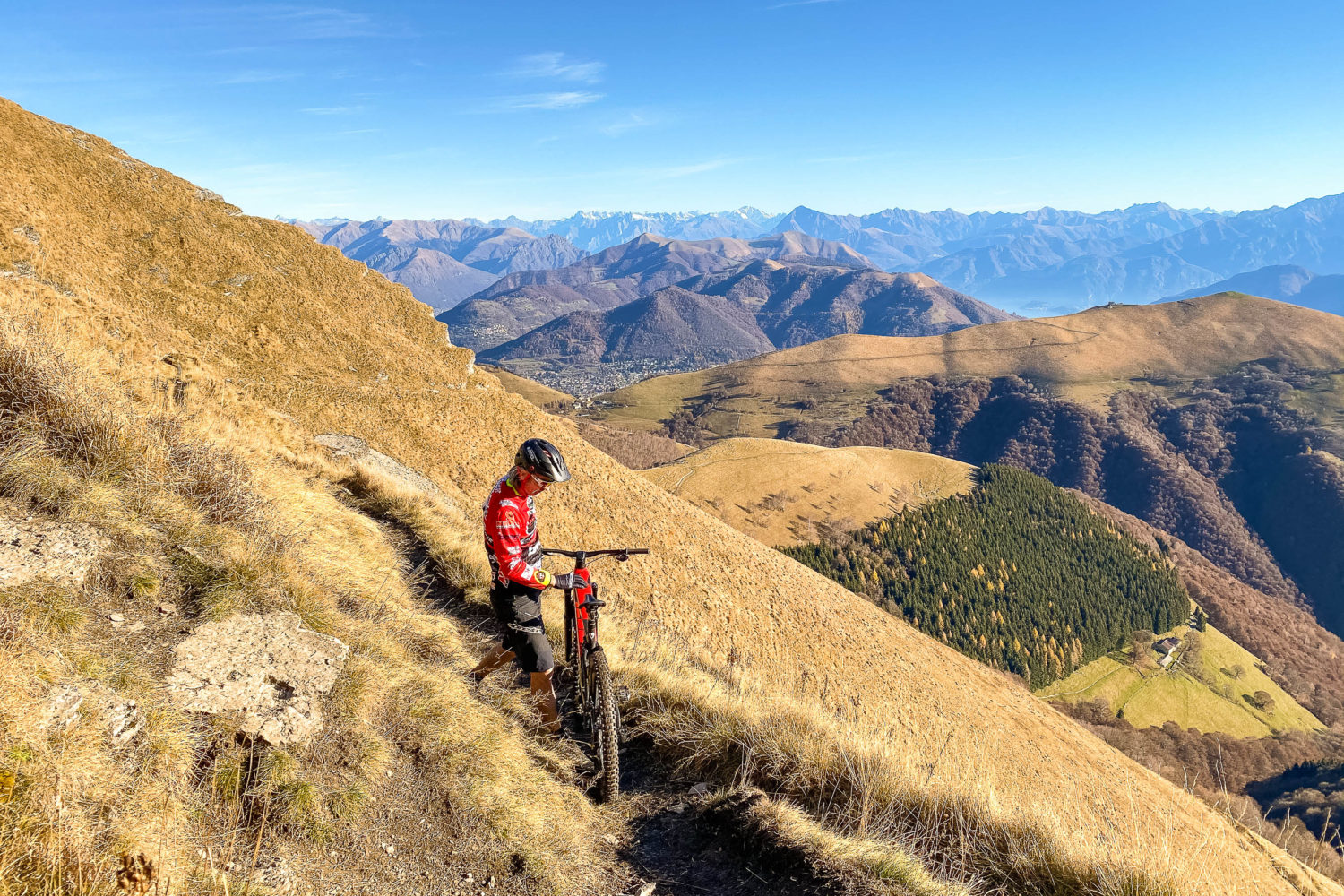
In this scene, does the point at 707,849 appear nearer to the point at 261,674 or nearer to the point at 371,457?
the point at 261,674

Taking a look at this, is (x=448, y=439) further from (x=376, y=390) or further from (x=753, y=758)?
(x=753, y=758)

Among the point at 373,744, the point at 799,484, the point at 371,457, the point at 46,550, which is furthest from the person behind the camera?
the point at 799,484

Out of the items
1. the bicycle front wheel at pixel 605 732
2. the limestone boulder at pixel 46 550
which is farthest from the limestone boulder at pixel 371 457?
the bicycle front wheel at pixel 605 732

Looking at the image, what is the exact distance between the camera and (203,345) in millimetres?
25047

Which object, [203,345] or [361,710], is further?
[203,345]

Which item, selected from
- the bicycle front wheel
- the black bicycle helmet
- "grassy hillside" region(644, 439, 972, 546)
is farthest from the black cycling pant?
"grassy hillside" region(644, 439, 972, 546)

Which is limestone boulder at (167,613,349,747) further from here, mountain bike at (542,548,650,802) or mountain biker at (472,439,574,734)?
mountain bike at (542,548,650,802)

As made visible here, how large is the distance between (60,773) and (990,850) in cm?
771

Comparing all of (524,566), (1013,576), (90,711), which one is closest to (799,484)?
(1013,576)

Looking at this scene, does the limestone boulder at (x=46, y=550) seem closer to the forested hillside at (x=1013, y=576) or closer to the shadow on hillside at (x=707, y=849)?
the shadow on hillside at (x=707, y=849)

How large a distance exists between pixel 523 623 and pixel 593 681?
110cm

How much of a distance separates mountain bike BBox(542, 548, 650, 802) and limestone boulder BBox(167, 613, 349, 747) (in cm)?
260

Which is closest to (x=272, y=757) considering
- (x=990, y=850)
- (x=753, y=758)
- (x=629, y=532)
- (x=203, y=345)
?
(x=753, y=758)

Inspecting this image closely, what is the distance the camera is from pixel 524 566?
705cm
